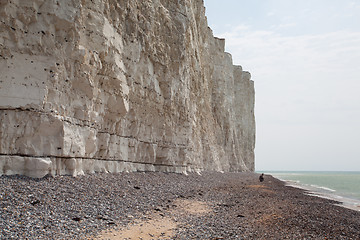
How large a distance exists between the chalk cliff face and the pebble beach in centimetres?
123

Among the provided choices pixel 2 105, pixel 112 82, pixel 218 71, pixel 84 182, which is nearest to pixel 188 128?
pixel 112 82

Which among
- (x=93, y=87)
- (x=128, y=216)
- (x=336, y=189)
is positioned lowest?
(x=336, y=189)

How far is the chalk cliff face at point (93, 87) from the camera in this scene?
1004 cm

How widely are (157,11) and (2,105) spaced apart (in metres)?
14.7

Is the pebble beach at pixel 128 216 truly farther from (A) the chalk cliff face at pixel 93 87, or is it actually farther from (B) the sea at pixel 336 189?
(B) the sea at pixel 336 189

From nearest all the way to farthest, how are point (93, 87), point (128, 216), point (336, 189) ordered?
point (128, 216)
point (93, 87)
point (336, 189)

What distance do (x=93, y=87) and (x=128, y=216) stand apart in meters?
6.36

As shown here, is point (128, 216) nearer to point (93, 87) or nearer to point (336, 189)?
point (93, 87)

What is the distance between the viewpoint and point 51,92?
10820 mm

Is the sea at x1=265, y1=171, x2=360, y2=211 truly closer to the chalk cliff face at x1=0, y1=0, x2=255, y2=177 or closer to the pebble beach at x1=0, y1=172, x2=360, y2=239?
the pebble beach at x1=0, y1=172, x2=360, y2=239

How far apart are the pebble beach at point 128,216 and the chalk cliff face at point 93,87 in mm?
1232

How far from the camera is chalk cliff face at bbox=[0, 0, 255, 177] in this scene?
10039 mm

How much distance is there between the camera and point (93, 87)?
13.1 m

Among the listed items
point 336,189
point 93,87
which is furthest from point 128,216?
point 336,189
